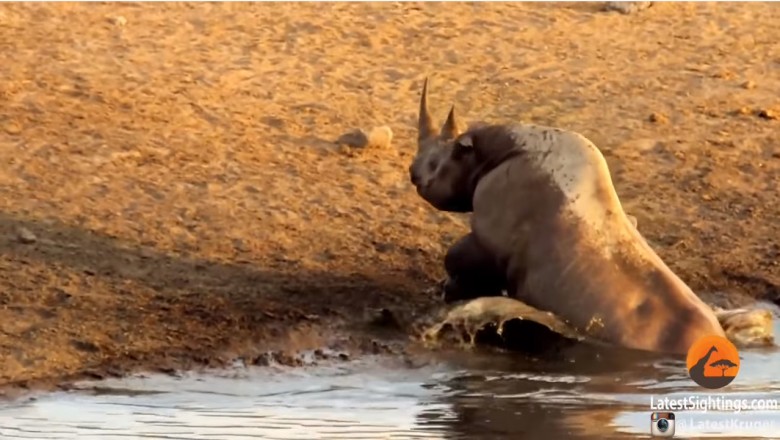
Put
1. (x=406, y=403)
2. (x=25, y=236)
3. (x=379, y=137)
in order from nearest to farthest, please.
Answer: (x=406, y=403) → (x=25, y=236) → (x=379, y=137)

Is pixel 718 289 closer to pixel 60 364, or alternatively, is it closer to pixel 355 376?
pixel 355 376

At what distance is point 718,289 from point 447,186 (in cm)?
173

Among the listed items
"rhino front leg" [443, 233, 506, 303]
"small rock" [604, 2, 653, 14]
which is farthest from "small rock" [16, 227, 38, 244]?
"small rock" [604, 2, 653, 14]

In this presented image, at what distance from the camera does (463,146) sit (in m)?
9.77

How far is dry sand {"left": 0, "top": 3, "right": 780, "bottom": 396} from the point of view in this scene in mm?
9484

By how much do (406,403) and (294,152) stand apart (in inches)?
145

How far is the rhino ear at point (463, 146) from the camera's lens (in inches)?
384

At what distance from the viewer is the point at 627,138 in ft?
40.9

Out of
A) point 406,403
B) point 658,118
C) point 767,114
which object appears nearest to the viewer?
point 406,403

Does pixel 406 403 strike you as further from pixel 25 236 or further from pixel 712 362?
pixel 25 236

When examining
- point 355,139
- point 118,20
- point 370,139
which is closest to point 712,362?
point 370,139

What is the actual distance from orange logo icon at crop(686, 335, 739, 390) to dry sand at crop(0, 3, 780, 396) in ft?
4.81

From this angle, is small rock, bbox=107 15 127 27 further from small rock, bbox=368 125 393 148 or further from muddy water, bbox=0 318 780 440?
muddy water, bbox=0 318 780 440

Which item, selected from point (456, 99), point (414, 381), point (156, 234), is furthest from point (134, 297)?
point (456, 99)
